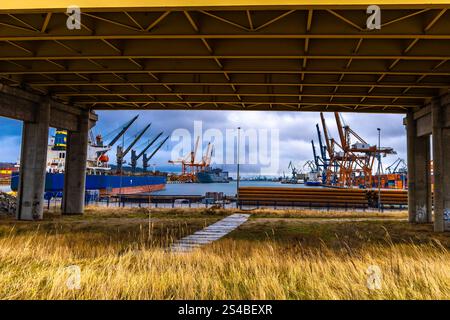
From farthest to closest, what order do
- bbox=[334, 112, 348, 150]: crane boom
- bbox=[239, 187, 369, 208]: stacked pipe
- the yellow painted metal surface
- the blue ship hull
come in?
bbox=[334, 112, 348, 150]: crane boom, the blue ship hull, bbox=[239, 187, 369, 208]: stacked pipe, the yellow painted metal surface

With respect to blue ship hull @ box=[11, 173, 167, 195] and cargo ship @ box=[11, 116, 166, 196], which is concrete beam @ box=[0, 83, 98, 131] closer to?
blue ship hull @ box=[11, 173, 167, 195]

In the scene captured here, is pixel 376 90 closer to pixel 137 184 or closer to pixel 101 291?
pixel 101 291

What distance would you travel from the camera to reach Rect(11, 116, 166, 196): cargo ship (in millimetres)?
50344

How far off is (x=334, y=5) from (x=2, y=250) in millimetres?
11243

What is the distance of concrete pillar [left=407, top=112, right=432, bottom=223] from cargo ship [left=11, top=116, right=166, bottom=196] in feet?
105

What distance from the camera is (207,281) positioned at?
6.30 m

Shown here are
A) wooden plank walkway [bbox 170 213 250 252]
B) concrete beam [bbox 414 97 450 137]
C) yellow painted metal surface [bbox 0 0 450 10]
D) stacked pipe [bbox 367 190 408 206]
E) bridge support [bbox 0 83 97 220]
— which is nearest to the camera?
yellow painted metal surface [bbox 0 0 450 10]

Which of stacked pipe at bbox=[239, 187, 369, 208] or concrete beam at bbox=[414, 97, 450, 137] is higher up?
concrete beam at bbox=[414, 97, 450, 137]

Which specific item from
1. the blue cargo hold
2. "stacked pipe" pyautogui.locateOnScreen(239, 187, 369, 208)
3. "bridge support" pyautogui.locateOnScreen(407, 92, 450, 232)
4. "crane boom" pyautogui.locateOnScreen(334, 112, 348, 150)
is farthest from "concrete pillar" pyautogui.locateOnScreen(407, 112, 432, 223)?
"crane boom" pyautogui.locateOnScreen(334, 112, 348, 150)

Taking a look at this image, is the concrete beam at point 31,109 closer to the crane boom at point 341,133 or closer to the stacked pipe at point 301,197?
the stacked pipe at point 301,197

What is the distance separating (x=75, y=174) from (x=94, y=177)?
39.6 metres

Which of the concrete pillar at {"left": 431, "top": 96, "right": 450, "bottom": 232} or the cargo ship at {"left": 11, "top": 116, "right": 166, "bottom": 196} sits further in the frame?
the cargo ship at {"left": 11, "top": 116, "right": 166, "bottom": 196}

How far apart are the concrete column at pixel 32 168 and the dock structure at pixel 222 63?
6 cm

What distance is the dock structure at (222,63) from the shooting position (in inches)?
398
